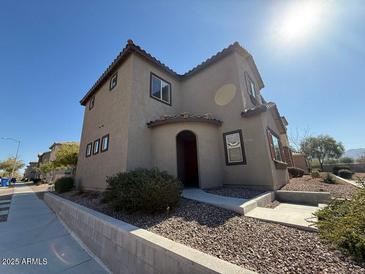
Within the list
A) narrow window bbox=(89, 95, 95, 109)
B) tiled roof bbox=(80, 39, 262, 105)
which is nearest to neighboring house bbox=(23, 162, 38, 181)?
narrow window bbox=(89, 95, 95, 109)

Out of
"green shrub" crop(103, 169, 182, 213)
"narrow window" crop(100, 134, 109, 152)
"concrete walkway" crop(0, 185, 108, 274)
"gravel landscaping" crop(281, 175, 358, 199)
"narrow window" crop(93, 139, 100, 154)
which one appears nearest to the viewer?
"concrete walkway" crop(0, 185, 108, 274)

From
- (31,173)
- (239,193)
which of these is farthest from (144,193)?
(31,173)

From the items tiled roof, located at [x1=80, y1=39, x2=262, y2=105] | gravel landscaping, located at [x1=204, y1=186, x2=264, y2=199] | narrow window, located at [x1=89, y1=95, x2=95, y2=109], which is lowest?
gravel landscaping, located at [x1=204, y1=186, x2=264, y2=199]

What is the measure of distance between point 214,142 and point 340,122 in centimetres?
2076

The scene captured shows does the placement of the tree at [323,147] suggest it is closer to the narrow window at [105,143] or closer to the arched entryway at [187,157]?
the arched entryway at [187,157]

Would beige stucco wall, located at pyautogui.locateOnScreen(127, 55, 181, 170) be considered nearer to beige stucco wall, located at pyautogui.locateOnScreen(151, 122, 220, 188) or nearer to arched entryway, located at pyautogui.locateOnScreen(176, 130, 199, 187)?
beige stucco wall, located at pyautogui.locateOnScreen(151, 122, 220, 188)

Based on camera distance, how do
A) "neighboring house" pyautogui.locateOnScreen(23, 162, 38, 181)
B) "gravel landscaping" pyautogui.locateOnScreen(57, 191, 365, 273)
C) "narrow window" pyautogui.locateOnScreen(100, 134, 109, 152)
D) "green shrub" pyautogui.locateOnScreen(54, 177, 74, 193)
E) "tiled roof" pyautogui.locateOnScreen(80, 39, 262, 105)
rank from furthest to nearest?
"neighboring house" pyautogui.locateOnScreen(23, 162, 38, 181)
"green shrub" pyautogui.locateOnScreen(54, 177, 74, 193)
"narrow window" pyautogui.locateOnScreen(100, 134, 109, 152)
"tiled roof" pyautogui.locateOnScreen(80, 39, 262, 105)
"gravel landscaping" pyautogui.locateOnScreen(57, 191, 365, 273)

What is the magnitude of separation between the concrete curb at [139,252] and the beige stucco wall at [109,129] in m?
3.66

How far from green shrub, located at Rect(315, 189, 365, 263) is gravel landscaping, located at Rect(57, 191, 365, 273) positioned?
16 centimetres

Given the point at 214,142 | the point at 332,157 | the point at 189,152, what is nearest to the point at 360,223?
the point at 214,142

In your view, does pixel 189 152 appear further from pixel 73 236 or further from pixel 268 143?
pixel 73 236

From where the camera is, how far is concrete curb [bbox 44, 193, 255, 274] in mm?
2232

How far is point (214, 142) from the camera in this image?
8.95m

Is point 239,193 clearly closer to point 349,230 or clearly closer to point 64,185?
point 349,230
